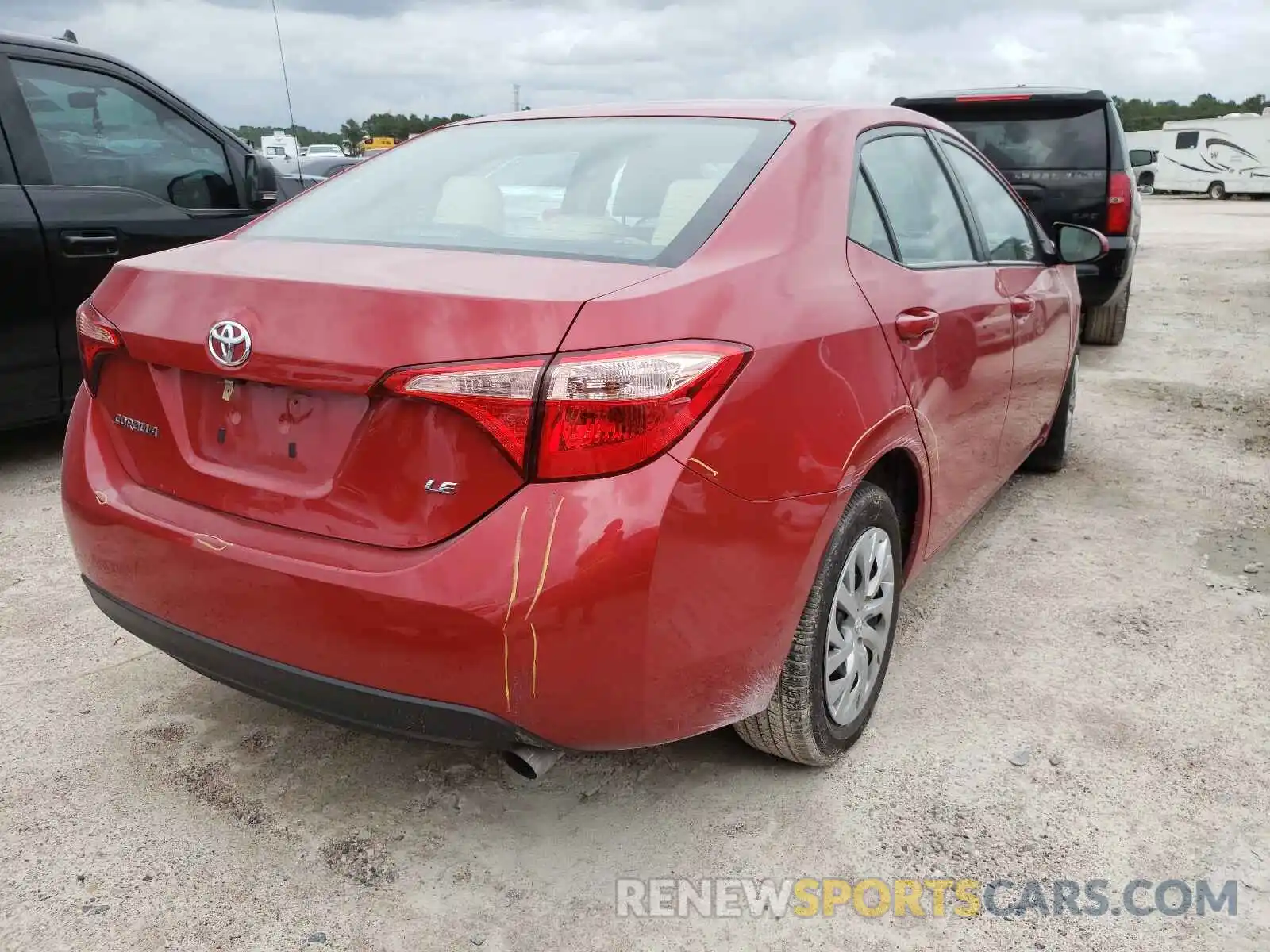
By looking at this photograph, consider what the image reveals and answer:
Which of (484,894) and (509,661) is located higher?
(509,661)

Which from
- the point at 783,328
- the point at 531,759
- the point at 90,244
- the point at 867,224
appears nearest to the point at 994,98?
the point at 867,224

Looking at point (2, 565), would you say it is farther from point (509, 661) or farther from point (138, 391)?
point (509, 661)

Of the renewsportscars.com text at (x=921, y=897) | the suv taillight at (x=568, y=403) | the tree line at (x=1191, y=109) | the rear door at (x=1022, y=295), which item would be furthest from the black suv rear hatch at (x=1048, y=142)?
the tree line at (x=1191, y=109)

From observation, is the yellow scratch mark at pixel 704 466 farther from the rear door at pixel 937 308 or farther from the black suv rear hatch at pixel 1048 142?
the black suv rear hatch at pixel 1048 142

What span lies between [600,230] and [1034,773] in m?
1.64

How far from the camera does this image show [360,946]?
6.37 feet

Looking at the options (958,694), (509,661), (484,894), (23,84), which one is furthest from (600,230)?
(23,84)

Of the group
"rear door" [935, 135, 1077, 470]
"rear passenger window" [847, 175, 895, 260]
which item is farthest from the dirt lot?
"rear passenger window" [847, 175, 895, 260]

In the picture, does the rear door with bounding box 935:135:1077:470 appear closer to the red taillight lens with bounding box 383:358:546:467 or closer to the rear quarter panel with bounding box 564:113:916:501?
the rear quarter panel with bounding box 564:113:916:501

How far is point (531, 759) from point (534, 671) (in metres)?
0.25

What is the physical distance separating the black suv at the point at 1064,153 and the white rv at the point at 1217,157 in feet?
101

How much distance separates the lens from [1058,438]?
472 centimetres

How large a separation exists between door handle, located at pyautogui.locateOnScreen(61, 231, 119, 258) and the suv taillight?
3465 mm

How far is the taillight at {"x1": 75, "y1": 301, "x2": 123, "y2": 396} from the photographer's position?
2.16 metres
